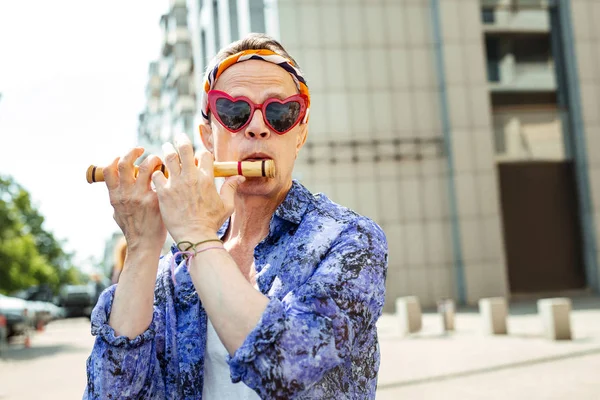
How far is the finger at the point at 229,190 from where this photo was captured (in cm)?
177

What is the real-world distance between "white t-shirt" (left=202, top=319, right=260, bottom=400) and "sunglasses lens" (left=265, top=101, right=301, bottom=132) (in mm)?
592

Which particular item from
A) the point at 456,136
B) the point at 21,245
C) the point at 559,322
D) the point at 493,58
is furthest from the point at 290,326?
the point at 21,245

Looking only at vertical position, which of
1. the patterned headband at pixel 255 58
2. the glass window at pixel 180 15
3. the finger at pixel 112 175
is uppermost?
the glass window at pixel 180 15

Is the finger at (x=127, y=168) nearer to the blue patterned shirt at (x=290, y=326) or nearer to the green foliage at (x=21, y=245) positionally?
the blue patterned shirt at (x=290, y=326)

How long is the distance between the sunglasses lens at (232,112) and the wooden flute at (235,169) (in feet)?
0.64

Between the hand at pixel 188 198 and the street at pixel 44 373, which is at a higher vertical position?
the hand at pixel 188 198

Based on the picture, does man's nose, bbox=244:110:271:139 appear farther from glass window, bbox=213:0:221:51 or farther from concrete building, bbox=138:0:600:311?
glass window, bbox=213:0:221:51

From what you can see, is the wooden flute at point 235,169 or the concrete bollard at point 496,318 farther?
the concrete bollard at point 496,318

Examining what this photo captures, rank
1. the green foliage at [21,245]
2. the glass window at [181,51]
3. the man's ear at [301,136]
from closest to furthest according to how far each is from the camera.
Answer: the man's ear at [301,136]
the green foliage at [21,245]
the glass window at [181,51]

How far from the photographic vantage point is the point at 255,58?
2.06 metres

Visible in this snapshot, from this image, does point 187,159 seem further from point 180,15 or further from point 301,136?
point 180,15

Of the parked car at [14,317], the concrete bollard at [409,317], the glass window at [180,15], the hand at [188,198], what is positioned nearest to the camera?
the hand at [188,198]

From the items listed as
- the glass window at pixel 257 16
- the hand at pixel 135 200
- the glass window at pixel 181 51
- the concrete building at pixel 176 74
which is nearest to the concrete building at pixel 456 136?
the glass window at pixel 257 16

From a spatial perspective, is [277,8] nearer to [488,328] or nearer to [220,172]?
[488,328]
